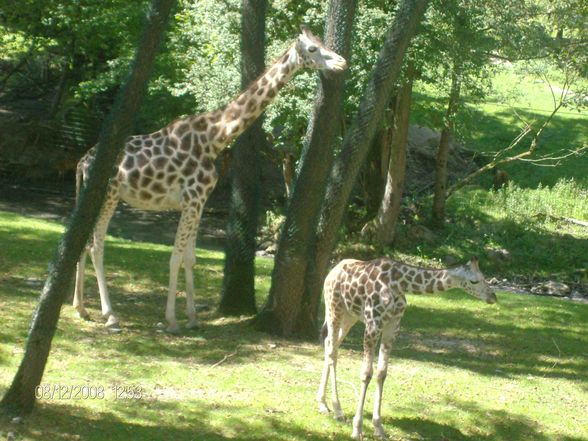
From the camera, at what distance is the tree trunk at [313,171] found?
11523 millimetres

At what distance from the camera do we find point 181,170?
12211 mm

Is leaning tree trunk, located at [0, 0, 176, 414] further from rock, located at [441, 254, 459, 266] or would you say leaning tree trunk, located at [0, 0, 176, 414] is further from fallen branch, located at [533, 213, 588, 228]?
fallen branch, located at [533, 213, 588, 228]

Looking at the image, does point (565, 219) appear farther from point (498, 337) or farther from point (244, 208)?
point (244, 208)

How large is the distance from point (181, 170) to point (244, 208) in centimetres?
112

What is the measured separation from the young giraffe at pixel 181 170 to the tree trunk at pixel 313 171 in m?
0.71

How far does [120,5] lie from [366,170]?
8868 mm

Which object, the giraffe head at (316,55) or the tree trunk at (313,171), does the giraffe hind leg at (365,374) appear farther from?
the giraffe head at (316,55)

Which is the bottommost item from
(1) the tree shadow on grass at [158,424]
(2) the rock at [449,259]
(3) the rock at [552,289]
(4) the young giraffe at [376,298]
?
(1) the tree shadow on grass at [158,424]

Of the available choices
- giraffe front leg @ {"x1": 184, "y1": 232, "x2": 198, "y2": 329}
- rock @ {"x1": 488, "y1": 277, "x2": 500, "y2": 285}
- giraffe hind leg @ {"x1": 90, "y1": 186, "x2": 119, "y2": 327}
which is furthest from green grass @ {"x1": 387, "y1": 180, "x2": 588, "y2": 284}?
giraffe hind leg @ {"x1": 90, "y1": 186, "x2": 119, "y2": 327}

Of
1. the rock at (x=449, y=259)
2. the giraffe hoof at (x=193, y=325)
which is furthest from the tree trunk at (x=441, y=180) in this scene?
the giraffe hoof at (x=193, y=325)

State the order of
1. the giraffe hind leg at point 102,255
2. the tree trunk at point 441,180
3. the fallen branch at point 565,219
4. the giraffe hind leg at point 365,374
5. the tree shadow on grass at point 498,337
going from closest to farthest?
the giraffe hind leg at point 365,374, the giraffe hind leg at point 102,255, the tree shadow on grass at point 498,337, the tree trunk at point 441,180, the fallen branch at point 565,219

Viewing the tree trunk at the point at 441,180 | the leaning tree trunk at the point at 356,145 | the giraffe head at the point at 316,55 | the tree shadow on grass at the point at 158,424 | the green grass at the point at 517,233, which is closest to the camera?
the tree shadow on grass at the point at 158,424

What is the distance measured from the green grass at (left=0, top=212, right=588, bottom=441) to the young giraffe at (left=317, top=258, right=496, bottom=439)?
0.52m

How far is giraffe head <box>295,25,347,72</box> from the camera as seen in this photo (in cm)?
1110
